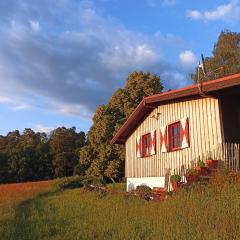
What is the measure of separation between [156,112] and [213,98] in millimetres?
5409

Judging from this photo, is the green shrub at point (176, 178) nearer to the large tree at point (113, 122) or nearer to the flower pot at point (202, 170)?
the flower pot at point (202, 170)

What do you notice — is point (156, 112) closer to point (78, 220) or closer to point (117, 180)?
point (78, 220)

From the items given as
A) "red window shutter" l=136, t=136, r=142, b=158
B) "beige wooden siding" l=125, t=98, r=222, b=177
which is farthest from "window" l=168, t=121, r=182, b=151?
"red window shutter" l=136, t=136, r=142, b=158

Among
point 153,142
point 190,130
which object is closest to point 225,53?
point 153,142

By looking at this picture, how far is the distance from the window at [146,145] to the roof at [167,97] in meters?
1.06

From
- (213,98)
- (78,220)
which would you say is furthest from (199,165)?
(78,220)

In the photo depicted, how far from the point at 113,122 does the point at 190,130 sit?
26181 millimetres

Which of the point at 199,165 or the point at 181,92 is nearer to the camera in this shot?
the point at 199,165

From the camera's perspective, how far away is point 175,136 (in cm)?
1995

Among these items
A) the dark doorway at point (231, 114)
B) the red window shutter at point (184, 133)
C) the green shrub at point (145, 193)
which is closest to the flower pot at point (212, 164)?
the dark doorway at point (231, 114)

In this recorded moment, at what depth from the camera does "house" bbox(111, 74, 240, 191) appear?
54.2 ft

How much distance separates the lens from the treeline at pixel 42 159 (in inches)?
2854

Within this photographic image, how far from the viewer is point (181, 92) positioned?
17859 millimetres

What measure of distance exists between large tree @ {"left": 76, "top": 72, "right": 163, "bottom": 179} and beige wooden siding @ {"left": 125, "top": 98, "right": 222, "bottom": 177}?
59.7ft
